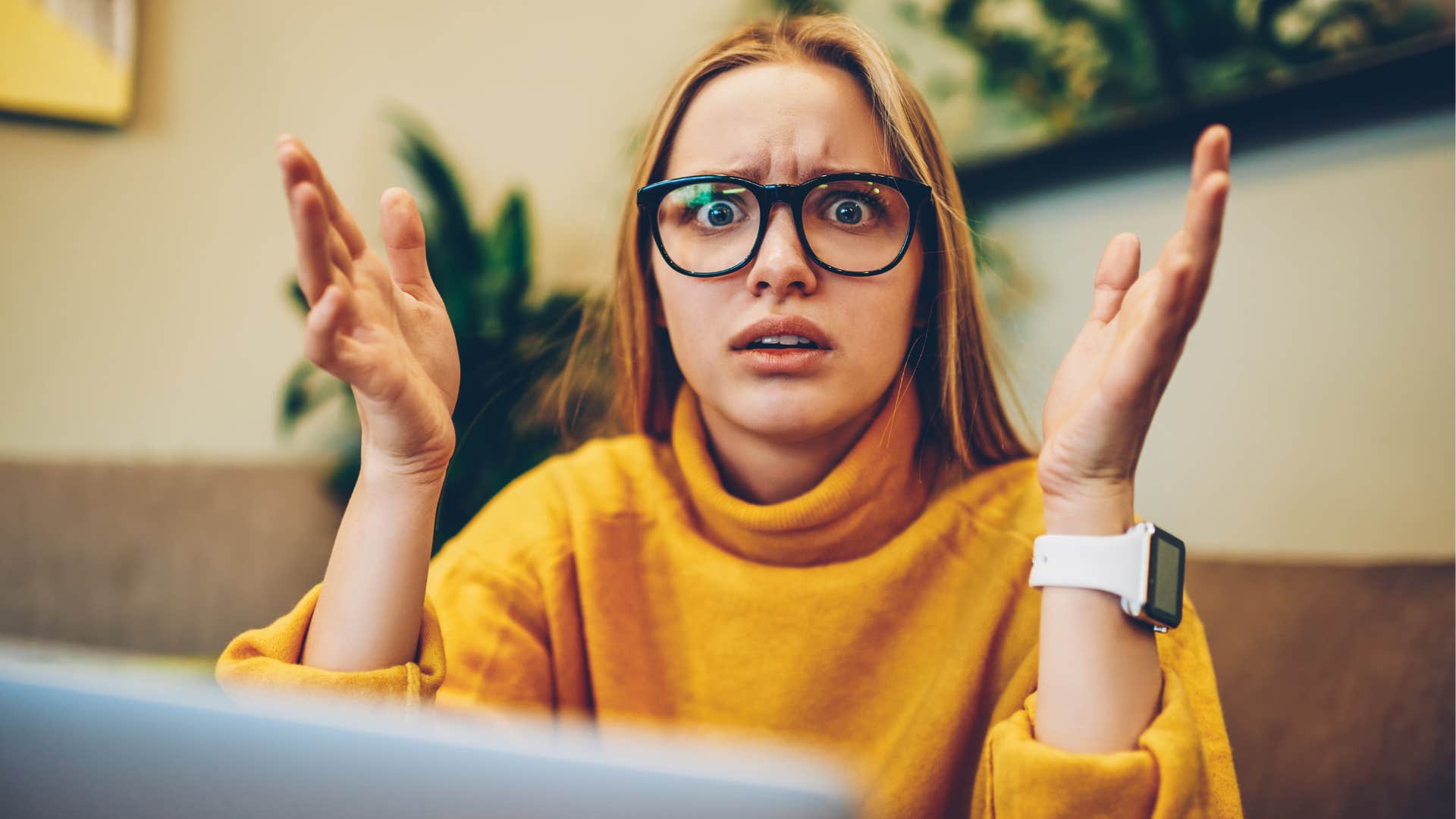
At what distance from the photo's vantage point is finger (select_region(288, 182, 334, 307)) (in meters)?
0.54

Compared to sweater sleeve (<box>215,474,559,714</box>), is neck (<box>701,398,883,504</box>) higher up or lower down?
higher up

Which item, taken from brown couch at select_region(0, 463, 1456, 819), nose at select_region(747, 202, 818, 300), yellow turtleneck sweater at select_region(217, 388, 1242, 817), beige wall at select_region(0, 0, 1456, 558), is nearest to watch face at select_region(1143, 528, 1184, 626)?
yellow turtleneck sweater at select_region(217, 388, 1242, 817)

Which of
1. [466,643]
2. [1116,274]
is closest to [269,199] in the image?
[466,643]

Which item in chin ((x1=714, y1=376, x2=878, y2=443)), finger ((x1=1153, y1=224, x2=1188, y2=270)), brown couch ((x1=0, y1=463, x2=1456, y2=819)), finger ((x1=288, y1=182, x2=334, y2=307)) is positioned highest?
finger ((x1=1153, y1=224, x2=1188, y2=270))

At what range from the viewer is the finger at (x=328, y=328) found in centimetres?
55

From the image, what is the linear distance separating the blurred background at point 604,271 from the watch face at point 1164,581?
494 mm

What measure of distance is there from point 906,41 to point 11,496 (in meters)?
1.82

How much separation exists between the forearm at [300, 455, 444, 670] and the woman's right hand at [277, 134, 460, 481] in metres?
0.02

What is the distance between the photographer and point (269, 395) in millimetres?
1949

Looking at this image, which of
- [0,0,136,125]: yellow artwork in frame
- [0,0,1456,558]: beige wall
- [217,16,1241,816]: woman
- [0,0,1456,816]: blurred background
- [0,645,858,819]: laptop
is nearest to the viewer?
[0,645,858,819]: laptop

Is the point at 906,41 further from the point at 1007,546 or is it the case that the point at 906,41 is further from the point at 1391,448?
the point at 1007,546

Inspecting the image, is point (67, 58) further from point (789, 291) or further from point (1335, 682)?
point (1335, 682)

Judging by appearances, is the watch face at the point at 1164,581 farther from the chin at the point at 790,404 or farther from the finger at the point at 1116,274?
the chin at the point at 790,404

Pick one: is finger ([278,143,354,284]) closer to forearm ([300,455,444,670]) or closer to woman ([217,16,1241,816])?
woman ([217,16,1241,816])
